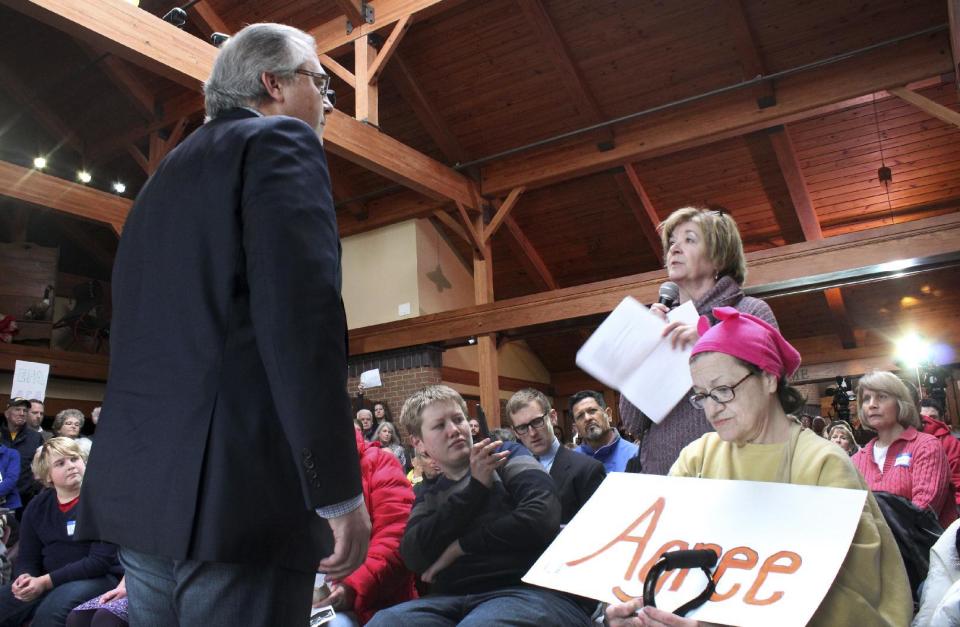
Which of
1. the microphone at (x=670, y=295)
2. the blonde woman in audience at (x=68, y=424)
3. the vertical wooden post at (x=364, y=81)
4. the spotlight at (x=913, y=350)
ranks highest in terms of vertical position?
the vertical wooden post at (x=364, y=81)

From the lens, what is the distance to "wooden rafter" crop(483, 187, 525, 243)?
8719 mm

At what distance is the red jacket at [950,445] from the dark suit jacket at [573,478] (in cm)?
222

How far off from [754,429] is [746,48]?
20.5ft

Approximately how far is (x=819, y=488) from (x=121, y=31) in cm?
483

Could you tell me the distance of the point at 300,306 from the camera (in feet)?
3.32

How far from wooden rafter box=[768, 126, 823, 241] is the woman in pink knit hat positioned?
659 centimetres

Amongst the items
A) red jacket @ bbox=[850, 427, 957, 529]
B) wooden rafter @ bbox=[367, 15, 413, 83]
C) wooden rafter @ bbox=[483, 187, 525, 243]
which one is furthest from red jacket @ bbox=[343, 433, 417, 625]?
wooden rafter @ bbox=[483, 187, 525, 243]

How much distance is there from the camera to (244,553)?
972 mm

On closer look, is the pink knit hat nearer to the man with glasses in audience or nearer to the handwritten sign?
the handwritten sign

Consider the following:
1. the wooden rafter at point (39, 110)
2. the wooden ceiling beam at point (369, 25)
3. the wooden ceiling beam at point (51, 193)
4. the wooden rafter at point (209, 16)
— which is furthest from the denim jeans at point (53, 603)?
the wooden rafter at point (39, 110)

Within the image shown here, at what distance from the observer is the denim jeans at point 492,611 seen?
6.25 ft

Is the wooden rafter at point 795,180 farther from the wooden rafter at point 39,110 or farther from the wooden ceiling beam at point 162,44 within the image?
the wooden rafter at point 39,110

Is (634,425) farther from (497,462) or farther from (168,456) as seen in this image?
(168,456)

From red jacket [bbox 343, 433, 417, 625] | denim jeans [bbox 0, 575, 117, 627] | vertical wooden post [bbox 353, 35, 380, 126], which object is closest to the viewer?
red jacket [bbox 343, 433, 417, 625]
